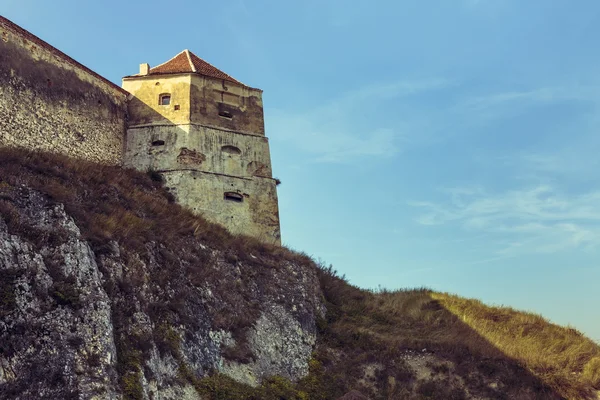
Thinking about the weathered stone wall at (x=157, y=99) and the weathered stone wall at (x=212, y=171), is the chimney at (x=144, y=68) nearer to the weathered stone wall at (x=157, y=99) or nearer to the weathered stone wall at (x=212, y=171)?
the weathered stone wall at (x=157, y=99)

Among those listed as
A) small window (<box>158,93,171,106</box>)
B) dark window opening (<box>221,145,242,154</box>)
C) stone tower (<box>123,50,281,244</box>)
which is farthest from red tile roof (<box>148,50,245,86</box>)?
dark window opening (<box>221,145,242,154</box>)

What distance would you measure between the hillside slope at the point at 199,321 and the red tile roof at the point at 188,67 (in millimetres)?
6159

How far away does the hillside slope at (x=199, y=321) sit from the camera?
14953 mm

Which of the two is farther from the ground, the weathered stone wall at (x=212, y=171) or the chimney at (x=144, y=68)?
the chimney at (x=144, y=68)

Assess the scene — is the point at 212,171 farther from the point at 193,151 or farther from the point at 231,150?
the point at 231,150

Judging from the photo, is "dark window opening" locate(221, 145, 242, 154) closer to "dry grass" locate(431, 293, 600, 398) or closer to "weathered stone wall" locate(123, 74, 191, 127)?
"weathered stone wall" locate(123, 74, 191, 127)

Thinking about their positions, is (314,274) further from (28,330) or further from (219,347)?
(28,330)

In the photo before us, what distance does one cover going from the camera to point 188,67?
32219 mm

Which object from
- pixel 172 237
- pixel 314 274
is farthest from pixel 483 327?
pixel 172 237

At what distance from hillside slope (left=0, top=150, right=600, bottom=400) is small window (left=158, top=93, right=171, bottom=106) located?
4.13 meters

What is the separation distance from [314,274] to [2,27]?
15.6 meters

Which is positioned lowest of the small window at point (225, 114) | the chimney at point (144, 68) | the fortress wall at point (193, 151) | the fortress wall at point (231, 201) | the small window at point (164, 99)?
the fortress wall at point (231, 201)

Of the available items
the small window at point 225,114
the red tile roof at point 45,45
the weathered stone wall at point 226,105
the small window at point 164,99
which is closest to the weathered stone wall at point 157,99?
the small window at point 164,99

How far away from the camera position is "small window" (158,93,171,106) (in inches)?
1211
